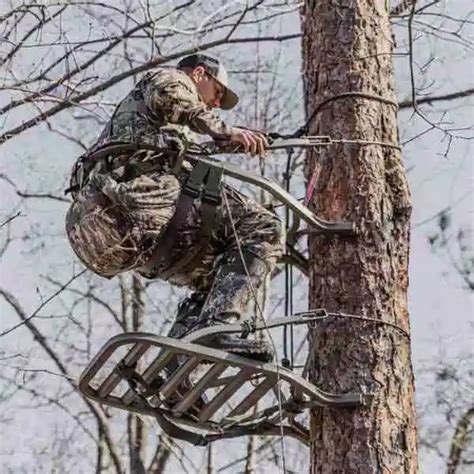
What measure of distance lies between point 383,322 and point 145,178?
0.97m

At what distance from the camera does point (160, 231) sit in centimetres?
352

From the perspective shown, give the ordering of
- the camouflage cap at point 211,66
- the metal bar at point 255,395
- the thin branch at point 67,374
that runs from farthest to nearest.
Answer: the thin branch at point 67,374 < the camouflage cap at point 211,66 < the metal bar at point 255,395

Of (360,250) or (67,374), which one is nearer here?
(360,250)

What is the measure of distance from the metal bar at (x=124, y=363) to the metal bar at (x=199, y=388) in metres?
0.21

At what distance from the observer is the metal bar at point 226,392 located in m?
3.24

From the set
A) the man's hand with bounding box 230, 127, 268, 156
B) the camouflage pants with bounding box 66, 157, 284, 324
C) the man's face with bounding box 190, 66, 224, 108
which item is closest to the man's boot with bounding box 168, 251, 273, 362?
the camouflage pants with bounding box 66, 157, 284, 324

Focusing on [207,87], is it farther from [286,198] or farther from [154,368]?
[154,368]

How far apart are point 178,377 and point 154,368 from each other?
9 cm

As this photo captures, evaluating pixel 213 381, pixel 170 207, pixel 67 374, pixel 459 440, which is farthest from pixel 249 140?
pixel 459 440

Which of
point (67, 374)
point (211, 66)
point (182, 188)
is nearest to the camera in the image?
point (182, 188)

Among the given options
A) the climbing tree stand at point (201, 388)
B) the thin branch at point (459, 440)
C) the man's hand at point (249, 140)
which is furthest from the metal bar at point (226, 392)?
the thin branch at point (459, 440)

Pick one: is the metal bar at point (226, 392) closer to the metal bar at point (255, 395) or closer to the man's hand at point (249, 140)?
the metal bar at point (255, 395)

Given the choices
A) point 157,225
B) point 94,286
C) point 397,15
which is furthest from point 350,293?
point 94,286

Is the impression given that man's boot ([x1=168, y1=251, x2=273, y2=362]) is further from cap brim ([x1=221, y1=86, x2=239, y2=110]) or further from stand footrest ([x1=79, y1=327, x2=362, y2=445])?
cap brim ([x1=221, y1=86, x2=239, y2=110])
